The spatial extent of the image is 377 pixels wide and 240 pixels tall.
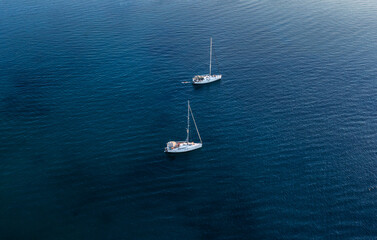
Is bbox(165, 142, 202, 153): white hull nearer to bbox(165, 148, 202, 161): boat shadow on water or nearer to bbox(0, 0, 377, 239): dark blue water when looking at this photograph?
bbox(165, 148, 202, 161): boat shadow on water

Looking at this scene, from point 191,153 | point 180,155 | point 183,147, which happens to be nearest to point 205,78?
point 183,147

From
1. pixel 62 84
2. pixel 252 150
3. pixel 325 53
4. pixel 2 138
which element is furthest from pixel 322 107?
pixel 2 138

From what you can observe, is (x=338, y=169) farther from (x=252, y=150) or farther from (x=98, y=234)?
(x=98, y=234)

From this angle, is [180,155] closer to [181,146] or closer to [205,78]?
[181,146]

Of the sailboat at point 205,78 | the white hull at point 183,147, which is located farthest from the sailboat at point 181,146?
the sailboat at point 205,78

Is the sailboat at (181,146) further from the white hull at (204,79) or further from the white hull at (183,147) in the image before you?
the white hull at (204,79)

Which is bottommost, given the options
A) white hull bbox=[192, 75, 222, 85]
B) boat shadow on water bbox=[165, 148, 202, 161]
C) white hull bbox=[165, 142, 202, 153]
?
boat shadow on water bbox=[165, 148, 202, 161]

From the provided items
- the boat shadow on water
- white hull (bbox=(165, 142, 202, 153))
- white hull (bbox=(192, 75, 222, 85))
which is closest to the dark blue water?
the boat shadow on water
